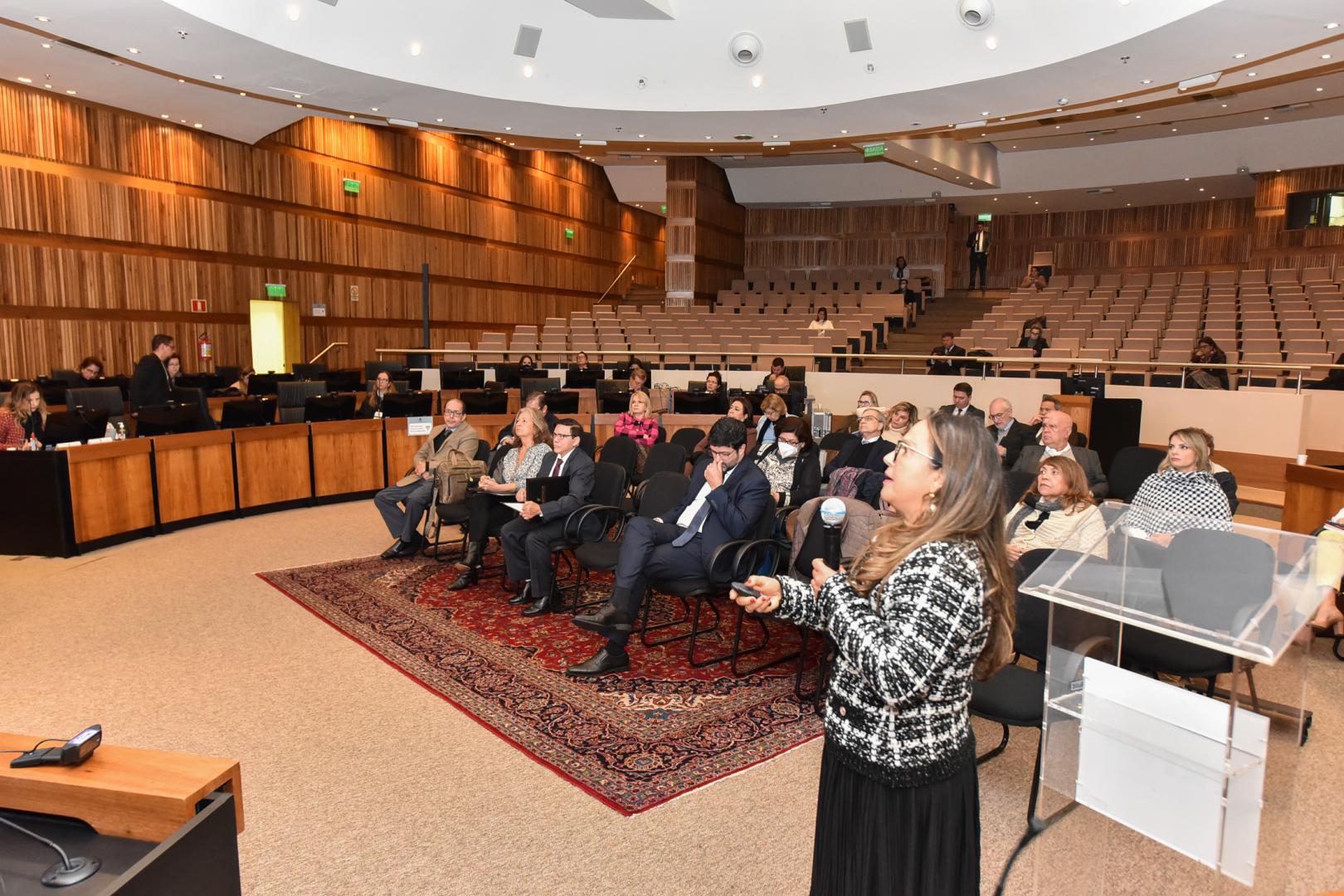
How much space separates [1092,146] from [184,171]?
53.7ft

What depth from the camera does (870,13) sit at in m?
10.3

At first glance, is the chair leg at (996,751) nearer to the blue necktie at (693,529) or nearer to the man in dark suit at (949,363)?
the blue necktie at (693,529)

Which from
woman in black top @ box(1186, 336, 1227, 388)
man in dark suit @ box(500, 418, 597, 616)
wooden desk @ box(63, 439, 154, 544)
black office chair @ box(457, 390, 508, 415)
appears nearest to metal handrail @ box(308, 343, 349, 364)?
black office chair @ box(457, 390, 508, 415)

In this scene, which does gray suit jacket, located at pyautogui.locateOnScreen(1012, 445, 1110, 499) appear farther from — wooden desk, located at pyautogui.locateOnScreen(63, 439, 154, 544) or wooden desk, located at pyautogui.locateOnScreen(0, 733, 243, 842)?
wooden desk, located at pyautogui.locateOnScreen(63, 439, 154, 544)

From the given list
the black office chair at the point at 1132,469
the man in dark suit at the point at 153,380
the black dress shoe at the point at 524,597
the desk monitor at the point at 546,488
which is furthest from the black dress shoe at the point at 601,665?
the man in dark suit at the point at 153,380

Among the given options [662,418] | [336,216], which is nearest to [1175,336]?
[662,418]

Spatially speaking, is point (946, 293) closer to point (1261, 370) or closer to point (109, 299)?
point (1261, 370)

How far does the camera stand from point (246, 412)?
771cm

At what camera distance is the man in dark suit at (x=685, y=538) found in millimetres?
4148

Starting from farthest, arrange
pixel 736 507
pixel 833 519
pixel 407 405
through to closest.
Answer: pixel 407 405 → pixel 736 507 → pixel 833 519

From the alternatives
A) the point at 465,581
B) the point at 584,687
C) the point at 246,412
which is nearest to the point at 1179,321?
the point at 465,581

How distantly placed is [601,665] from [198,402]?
230 inches

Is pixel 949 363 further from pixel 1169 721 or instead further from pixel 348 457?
pixel 1169 721

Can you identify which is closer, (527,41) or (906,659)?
(906,659)
